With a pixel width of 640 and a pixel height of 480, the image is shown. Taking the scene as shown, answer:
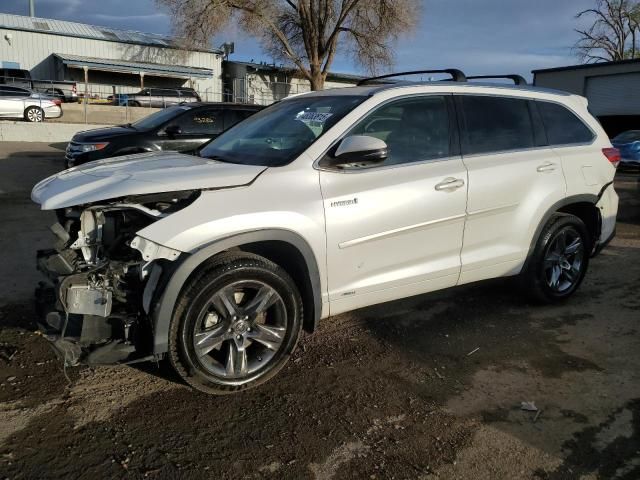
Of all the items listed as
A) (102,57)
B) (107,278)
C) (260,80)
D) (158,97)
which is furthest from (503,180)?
(260,80)

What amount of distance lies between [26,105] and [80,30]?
25.3 meters

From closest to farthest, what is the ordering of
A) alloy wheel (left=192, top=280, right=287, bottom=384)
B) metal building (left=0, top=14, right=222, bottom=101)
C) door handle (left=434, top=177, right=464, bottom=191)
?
alloy wheel (left=192, top=280, right=287, bottom=384), door handle (left=434, top=177, right=464, bottom=191), metal building (left=0, top=14, right=222, bottom=101)

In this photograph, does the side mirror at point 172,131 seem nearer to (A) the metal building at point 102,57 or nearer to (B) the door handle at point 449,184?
(B) the door handle at point 449,184

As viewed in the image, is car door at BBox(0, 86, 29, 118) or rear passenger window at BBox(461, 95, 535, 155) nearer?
rear passenger window at BBox(461, 95, 535, 155)

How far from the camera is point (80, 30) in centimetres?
4362

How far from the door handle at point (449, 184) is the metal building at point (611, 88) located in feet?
92.1

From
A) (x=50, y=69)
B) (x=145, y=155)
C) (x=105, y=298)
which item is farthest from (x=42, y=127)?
(x=50, y=69)

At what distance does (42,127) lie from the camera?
1958 centimetres

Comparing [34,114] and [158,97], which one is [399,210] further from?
[158,97]

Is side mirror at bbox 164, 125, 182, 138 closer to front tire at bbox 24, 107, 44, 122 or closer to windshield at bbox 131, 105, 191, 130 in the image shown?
windshield at bbox 131, 105, 191, 130

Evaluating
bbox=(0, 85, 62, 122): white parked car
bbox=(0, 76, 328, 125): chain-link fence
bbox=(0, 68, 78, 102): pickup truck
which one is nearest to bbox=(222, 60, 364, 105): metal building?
bbox=(0, 76, 328, 125): chain-link fence

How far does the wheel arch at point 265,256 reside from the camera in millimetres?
2934

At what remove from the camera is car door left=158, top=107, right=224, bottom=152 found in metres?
9.59

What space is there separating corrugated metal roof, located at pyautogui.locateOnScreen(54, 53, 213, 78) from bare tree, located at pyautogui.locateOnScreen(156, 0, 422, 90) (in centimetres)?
1145
